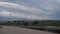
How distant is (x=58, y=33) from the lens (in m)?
19.8

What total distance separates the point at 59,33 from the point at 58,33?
0.72 feet

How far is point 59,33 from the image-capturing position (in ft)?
64.3
